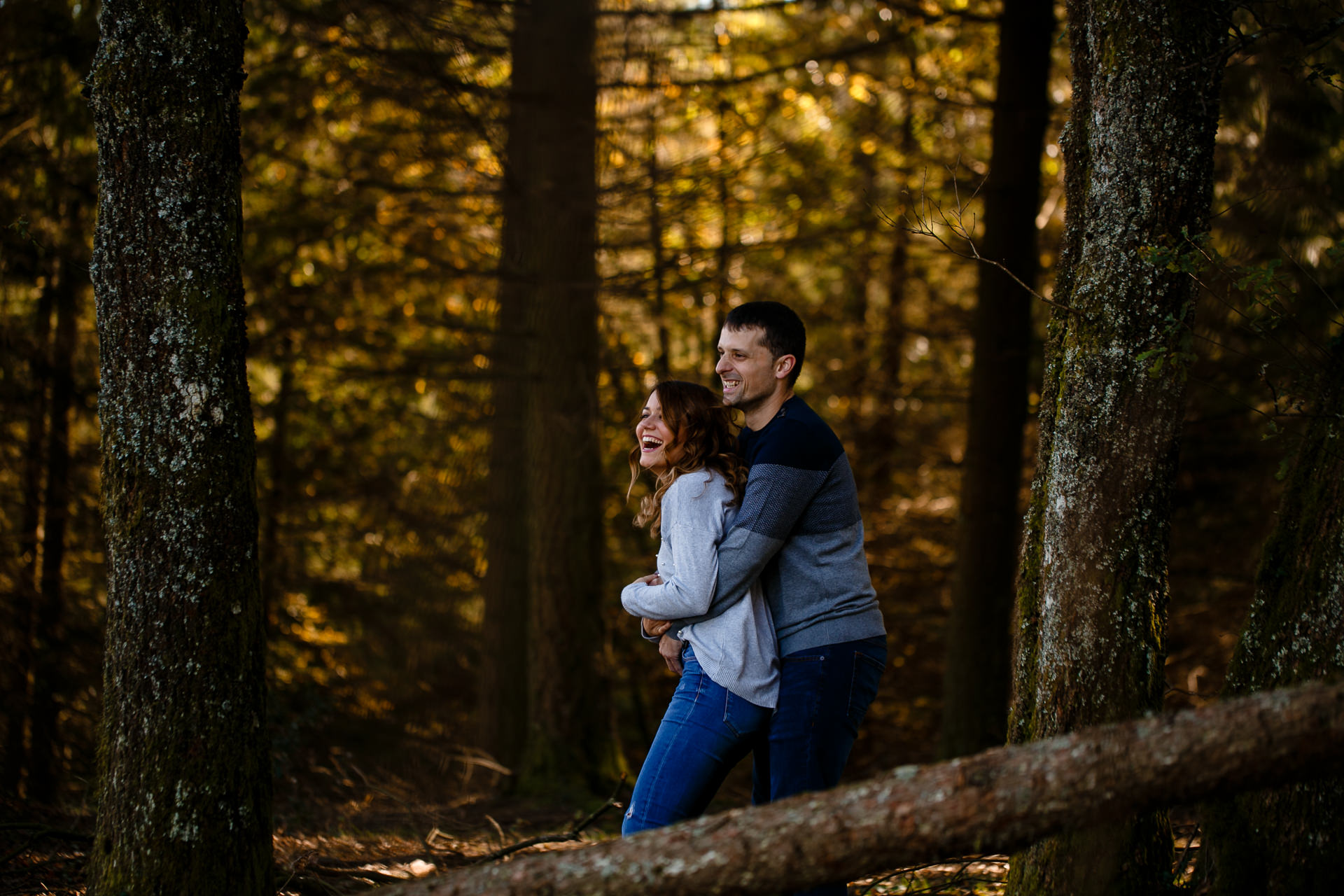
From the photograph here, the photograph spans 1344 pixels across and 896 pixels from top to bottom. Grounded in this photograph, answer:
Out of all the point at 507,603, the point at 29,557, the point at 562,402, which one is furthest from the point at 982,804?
the point at 29,557

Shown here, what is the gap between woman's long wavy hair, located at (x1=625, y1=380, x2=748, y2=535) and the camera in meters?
3.45

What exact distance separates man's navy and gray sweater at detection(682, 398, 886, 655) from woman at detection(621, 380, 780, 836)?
7cm

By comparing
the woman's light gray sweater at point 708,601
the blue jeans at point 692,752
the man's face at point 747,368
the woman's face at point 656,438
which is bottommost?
the blue jeans at point 692,752

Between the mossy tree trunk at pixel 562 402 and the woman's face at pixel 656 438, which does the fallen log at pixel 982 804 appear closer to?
the woman's face at pixel 656 438

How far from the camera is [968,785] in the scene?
2.58 m

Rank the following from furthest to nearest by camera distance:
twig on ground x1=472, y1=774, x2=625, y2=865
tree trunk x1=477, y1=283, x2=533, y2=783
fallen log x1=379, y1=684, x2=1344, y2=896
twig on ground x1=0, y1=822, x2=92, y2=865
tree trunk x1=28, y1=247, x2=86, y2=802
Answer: tree trunk x1=477, y1=283, x2=533, y2=783 → tree trunk x1=28, y1=247, x2=86, y2=802 → twig on ground x1=472, y1=774, x2=625, y2=865 → twig on ground x1=0, y1=822, x2=92, y2=865 → fallen log x1=379, y1=684, x2=1344, y2=896

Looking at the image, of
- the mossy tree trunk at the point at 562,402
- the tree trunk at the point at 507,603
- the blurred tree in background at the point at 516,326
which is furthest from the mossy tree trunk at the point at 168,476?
the tree trunk at the point at 507,603

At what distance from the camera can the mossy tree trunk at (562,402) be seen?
26.4 ft

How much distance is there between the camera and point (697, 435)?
3.46 metres

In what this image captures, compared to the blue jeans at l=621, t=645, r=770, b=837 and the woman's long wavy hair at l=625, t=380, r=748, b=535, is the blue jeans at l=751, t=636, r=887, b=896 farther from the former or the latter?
the woman's long wavy hair at l=625, t=380, r=748, b=535

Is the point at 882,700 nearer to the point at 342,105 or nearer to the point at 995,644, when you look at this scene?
the point at 995,644

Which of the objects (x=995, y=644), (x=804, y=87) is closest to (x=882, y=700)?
(x=995, y=644)

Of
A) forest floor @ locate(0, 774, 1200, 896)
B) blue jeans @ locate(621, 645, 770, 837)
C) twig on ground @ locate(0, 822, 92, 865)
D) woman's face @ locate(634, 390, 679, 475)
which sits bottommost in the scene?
forest floor @ locate(0, 774, 1200, 896)

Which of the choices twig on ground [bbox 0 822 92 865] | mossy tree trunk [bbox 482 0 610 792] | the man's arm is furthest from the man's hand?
mossy tree trunk [bbox 482 0 610 792]
